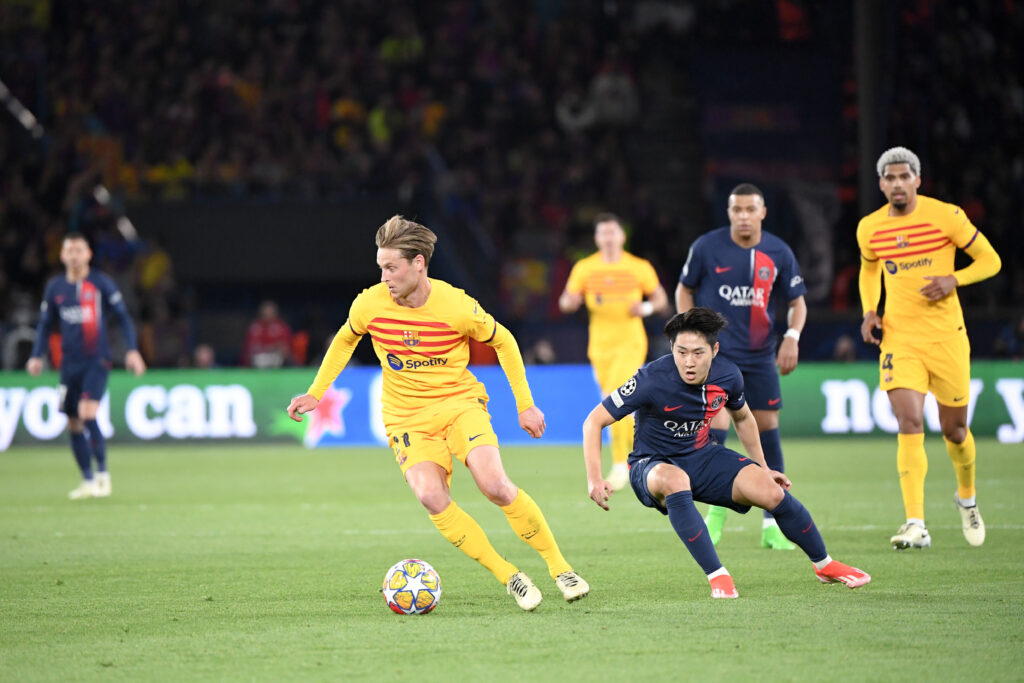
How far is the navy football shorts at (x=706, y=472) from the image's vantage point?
646 centimetres

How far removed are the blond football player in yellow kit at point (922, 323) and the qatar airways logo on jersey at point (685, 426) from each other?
2.14 metres

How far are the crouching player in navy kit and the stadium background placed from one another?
12131 mm

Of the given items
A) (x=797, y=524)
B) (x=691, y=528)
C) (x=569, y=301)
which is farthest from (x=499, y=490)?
(x=569, y=301)

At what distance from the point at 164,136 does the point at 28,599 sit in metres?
17.1

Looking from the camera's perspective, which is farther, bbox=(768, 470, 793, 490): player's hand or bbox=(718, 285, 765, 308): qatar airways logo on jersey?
bbox=(718, 285, 765, 308): qatar airways logo on jersey

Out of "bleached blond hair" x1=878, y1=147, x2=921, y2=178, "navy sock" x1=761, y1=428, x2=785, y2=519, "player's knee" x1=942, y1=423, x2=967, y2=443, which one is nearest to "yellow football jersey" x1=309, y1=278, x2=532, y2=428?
"navy sock" x1=761, y1=428, x2=785, y2=519

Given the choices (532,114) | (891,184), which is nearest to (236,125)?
(532,114)

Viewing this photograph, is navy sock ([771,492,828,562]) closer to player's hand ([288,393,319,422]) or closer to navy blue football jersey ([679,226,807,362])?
navy blue football jersey ([679,226,807,362])

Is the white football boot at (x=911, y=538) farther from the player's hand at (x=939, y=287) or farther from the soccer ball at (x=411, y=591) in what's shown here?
the soccer ball at (x=411, y=591)

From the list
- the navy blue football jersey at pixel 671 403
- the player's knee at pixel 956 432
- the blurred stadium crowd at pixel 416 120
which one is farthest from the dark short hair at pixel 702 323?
the blurred stadium crowd at pixel 416 120

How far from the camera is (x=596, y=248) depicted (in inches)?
825

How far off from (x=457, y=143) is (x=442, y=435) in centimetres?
1682

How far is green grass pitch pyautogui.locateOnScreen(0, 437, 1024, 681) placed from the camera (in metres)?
5.00

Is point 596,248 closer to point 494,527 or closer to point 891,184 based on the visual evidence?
point 494,527
